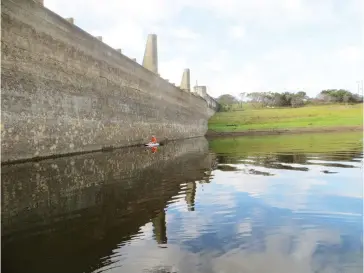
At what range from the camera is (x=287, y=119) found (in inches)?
2168

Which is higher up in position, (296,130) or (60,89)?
(60,89)

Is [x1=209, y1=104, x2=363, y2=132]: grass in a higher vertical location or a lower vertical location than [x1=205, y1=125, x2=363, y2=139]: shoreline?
higher

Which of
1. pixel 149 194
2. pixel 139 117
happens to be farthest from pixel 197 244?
pixel 139 117

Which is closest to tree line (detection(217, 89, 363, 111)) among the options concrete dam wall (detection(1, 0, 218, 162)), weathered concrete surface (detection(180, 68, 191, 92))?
weathered concrete surface (detection(180, 68, 191, 92))

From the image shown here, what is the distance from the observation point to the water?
3273 mm

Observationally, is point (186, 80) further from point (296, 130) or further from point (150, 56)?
point (150, 56)

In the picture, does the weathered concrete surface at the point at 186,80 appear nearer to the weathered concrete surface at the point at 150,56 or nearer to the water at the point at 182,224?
the weathered concrete surface at the point at 150,56

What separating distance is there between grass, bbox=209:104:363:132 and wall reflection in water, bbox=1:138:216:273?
40.3 m

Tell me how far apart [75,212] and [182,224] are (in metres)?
1.68

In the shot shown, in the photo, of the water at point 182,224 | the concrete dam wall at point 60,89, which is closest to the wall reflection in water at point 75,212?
the water at point 182,224

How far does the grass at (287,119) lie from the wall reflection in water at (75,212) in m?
40.3

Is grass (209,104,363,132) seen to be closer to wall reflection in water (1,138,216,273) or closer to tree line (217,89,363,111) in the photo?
tree line (217,89,363,111)

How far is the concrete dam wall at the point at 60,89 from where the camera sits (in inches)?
444

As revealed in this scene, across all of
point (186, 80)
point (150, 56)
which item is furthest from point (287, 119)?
point (150, 56)
